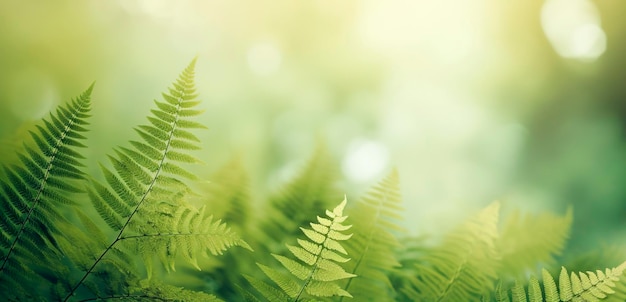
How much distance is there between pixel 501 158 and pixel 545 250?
1834 mm

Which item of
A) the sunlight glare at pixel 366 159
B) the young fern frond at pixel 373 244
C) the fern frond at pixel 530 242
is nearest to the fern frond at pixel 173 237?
the young fern frond at pixel 373 244

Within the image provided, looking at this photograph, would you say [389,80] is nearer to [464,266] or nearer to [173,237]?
[464,266]

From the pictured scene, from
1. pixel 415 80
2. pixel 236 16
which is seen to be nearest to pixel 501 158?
pixel 415 80

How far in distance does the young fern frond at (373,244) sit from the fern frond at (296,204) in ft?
0.39

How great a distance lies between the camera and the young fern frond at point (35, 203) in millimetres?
301

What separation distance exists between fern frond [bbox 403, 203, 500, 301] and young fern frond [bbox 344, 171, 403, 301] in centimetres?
3

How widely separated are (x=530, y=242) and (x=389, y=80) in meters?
2.13

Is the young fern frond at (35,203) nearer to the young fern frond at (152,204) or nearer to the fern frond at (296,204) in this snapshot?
the young fern frond at (152,204)

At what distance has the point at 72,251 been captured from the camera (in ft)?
1.02

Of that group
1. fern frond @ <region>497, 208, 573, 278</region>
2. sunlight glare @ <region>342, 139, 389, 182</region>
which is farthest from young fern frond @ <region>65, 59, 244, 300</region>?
sunlight glare @ <region>342, 139, 389, 182</region>

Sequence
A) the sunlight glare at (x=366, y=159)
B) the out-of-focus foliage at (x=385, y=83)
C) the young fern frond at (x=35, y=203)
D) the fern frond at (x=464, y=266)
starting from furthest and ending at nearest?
the out-of-focus foliage at (x=385, y=83) < the sunlight glare at (x=366, y=159) < the fern frond at (x=464, y=266) < the young fern frond at (x=35, y=203)

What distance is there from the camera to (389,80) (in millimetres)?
2670

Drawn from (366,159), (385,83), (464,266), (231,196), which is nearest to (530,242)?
(464,266)

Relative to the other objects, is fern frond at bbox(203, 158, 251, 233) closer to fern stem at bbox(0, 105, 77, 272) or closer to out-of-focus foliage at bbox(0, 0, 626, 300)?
fern stem at bbox(0, 105, 77, 272)
